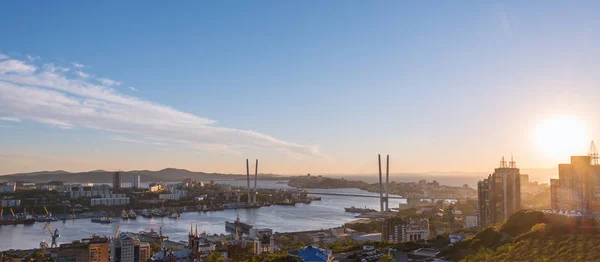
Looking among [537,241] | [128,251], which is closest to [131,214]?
[128,251]

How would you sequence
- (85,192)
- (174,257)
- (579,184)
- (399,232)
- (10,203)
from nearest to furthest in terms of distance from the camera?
(174,257) → (579,184) → (399,232) → (10,203) → (85,192)

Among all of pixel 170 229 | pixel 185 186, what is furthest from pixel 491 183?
pixel 185 186

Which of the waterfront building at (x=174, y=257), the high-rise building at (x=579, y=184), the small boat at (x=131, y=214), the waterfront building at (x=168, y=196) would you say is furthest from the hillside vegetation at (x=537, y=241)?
the waterfront building at (x=168, y=196)

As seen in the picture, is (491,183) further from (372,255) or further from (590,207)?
(372,255)

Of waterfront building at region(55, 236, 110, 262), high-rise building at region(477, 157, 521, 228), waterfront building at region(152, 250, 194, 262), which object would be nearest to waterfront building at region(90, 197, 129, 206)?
waterfront building at region(55, 236, 110, 262)

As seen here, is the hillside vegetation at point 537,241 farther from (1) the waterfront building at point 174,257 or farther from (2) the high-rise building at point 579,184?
(1) the waterfront building at point 174,257

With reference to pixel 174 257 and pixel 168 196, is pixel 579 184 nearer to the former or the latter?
pixel 174 257
